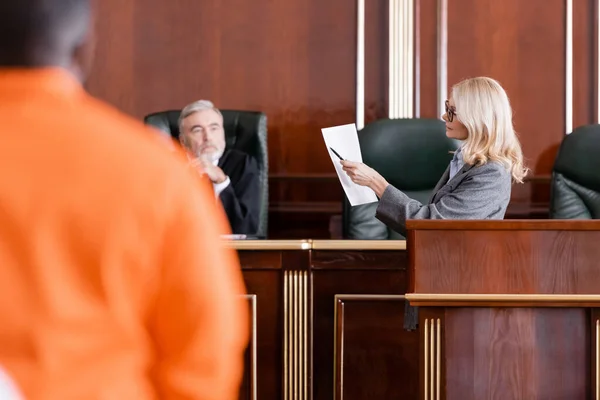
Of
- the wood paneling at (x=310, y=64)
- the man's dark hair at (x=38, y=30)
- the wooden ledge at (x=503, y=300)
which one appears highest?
the wood paneling at (x=310, y=64)

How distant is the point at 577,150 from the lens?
12.5 feet

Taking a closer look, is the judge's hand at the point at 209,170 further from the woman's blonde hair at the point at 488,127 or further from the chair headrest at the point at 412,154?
the woman's blonde hair at the point at 488,127

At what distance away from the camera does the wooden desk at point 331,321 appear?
3.08 metres

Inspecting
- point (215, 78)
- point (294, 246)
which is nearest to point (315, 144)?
point (215, 78)

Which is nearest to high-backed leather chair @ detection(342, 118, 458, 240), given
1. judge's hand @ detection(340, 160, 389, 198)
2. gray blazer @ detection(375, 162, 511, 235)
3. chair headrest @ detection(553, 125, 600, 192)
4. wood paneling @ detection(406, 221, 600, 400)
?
chair headrest @ detection(553, 125, 600, 192)

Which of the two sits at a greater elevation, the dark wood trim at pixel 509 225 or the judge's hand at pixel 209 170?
the judge's hand at pixel 209 170

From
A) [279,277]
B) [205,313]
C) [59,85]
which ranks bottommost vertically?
[279,277]

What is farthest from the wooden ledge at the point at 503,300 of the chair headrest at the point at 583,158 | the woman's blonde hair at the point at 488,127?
the chair headrest at the point at 583,158

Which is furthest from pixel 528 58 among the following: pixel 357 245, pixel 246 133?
pixel 357 245

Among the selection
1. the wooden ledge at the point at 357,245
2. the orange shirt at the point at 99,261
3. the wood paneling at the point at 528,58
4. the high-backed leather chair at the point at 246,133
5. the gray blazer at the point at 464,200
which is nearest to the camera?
the orange shirt at the point at 99,261

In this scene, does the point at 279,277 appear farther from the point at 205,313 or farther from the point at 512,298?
the point at 205,313

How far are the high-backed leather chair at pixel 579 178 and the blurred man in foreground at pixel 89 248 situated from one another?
10.5ft

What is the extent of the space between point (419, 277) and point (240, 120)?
5.86ft

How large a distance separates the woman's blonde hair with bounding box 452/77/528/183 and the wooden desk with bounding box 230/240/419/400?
1.44 ft
